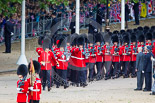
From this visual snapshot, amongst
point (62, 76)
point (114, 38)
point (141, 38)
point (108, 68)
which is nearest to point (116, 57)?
point (108, 68)

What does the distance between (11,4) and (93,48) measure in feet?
29.1

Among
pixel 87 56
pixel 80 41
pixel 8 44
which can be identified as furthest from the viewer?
pixel 8 44

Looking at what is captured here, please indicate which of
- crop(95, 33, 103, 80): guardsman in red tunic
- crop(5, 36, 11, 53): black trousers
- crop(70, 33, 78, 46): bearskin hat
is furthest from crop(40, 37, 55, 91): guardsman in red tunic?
crop(5, 36, 11, 53): black trousers

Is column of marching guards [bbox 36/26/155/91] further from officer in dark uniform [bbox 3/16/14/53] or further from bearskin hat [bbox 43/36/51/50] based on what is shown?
officer in dark uniform [bbox 3/16/14/53]

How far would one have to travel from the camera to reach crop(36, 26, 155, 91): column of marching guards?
872 inches

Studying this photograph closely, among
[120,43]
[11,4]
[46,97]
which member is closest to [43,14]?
[11,4]

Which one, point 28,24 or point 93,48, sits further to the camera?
point 28,24

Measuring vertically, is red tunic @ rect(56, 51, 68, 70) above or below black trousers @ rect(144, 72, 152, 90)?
above

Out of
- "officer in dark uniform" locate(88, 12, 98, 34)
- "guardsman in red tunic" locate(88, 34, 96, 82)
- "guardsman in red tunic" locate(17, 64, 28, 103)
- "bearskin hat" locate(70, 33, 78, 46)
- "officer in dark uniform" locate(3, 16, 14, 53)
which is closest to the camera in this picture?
"guardsman in red tunic" locate(17, 64, 28, 103)

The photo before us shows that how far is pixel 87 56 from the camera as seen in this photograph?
76.1ft

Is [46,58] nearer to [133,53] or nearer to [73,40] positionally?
[73,40]

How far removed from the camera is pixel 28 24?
3484 centimetres

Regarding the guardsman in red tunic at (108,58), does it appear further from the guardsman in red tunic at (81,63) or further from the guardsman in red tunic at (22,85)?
the guardsman in red tunic at (22,85)

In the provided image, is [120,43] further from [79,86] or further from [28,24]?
[28,24]
